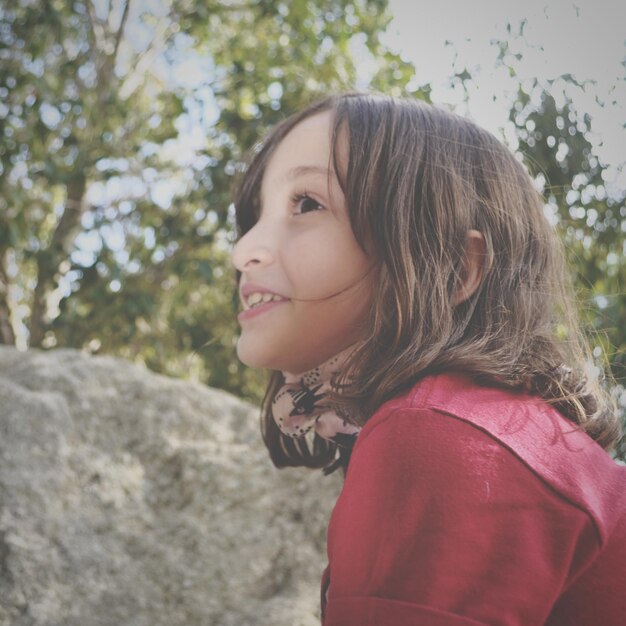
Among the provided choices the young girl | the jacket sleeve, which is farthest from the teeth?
the jacket sleeve

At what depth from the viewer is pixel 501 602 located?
2.24ft

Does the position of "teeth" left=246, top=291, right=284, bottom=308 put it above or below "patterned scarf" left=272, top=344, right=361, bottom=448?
above

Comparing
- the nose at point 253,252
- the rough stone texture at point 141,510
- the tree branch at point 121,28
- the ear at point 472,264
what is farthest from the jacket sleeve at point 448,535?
the tree branch at point 121,28

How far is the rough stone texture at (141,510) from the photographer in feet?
4.97

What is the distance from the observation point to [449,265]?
106 centimetres

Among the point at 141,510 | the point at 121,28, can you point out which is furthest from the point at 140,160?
the point at 141,510

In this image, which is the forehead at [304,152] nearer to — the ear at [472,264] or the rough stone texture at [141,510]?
the ear at [472,264]

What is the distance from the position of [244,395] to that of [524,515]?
290 centimetres

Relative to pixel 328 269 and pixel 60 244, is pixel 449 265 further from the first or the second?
pixel 60 244

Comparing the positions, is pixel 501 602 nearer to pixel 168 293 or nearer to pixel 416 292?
pixel 416 292

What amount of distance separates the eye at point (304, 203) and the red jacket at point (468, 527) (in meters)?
0.44

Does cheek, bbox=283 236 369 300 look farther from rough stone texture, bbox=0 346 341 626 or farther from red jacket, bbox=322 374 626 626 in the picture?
rough stone texture, bbox=0 346 341 626

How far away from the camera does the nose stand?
1.16 m

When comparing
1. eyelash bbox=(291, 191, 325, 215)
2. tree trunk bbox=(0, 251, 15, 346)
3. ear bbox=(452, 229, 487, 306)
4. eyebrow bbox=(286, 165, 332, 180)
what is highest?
eyebrow bbox=(286, 165, 332, 180)
